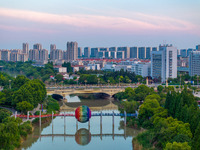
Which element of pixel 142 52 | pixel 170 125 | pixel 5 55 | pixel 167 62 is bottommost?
pixel 170 125

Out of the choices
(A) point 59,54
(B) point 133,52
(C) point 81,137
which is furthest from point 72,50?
(C) point 81,137

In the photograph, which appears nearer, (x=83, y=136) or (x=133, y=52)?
(x=83, y=136)

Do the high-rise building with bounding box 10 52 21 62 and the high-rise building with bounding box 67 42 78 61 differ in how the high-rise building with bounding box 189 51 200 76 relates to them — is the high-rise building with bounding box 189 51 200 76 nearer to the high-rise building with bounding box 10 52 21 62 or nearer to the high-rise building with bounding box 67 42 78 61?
the high-rise building with bounding box 67 42 78 61

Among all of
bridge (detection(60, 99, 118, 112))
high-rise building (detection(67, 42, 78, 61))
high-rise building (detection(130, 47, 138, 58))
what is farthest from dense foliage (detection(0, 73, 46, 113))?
high-rise building (detection(130, 47, 138, 58))

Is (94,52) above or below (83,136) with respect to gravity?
above

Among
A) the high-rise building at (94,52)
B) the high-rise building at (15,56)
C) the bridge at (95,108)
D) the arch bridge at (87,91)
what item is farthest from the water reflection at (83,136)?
the high-rise building at (94,52)

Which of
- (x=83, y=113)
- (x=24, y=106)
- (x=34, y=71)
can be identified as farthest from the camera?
(x=34, y=71)

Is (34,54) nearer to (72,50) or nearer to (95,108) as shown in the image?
(72,50)
